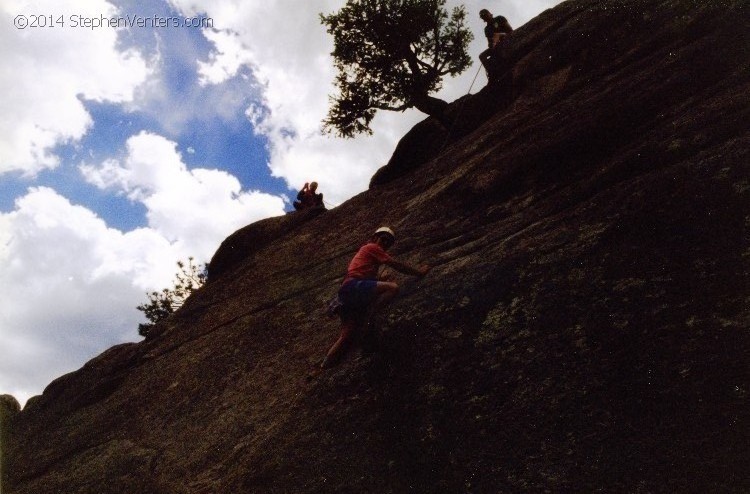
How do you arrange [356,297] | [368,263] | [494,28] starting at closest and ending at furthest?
[356,297] < [368,263] < [494,28]

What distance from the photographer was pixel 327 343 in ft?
27.2

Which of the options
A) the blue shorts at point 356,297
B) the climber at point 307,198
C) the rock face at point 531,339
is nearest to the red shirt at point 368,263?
the blue shorts at point 356,297

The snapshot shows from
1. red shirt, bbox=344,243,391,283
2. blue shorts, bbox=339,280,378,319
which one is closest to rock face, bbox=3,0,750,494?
blue shorts, bbox=339,280,378,319

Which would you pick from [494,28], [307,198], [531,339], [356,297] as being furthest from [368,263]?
[494,28]

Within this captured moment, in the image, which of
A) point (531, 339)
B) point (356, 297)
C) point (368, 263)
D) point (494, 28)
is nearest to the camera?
point (531, 339)

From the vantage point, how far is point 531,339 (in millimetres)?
5168

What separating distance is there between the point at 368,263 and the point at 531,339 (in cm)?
321

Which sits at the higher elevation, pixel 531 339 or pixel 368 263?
pixel 368 263

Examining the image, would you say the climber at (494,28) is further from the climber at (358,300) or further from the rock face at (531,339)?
the climber at (358,300)

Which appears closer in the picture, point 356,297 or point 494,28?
point 356,297

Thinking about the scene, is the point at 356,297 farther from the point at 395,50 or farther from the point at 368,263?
the point at 395,50

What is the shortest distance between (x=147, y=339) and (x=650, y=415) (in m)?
13.1

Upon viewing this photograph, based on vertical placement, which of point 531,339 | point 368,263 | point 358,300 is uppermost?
point 368,263

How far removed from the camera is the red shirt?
7.54m
